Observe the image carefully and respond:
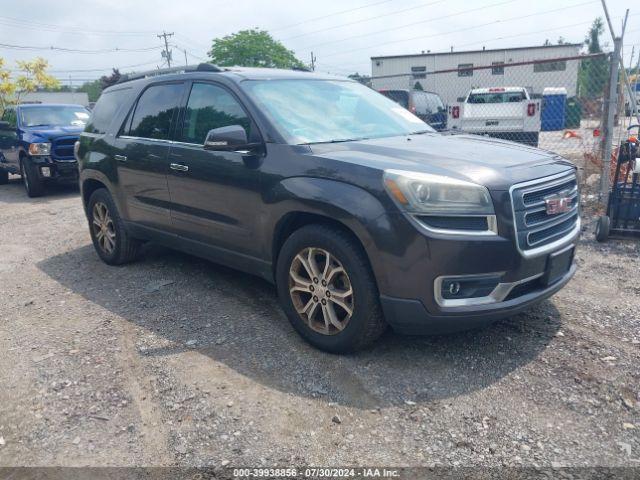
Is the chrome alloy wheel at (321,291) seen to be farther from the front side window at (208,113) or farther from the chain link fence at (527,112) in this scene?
the chain link fence at (527,112)

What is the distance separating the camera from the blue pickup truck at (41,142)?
35.4ft

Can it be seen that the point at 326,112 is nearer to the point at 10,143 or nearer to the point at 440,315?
the point at 440,315

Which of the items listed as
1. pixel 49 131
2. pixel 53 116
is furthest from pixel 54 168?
pixel 53 116

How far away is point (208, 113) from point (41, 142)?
8.06m

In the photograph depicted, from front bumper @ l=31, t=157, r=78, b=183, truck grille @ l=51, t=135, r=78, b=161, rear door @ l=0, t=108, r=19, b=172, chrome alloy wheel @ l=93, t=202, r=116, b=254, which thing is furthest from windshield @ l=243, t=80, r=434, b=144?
rear door @ l=0, t=108, r=19, b=172

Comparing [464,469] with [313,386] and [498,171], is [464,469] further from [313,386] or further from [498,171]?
[498,171]

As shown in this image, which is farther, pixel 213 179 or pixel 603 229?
pixel 603 229

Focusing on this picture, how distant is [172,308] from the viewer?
452 centimetres

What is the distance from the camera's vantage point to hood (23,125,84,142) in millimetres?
10875

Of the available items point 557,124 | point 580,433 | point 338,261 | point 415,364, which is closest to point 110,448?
point 338,261

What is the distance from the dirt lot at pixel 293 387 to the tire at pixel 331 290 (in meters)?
0.16

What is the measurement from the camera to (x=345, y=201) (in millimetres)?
3229

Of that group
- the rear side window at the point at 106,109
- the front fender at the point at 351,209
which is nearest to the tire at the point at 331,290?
the front fender at the point at 351,209

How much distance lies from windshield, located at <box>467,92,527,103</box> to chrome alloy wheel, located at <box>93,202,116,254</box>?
478 inches
